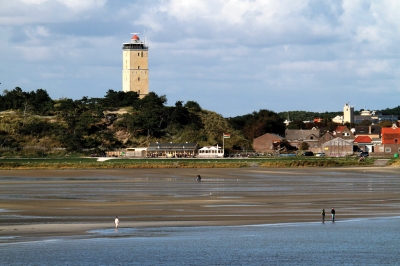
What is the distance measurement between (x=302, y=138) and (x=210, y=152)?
24205mm

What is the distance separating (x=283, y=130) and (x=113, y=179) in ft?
211

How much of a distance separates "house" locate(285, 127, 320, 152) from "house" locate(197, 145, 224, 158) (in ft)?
66.1

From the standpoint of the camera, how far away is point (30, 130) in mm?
98250

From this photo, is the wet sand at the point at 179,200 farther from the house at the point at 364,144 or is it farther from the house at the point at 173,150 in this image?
the house at the point at 364,144

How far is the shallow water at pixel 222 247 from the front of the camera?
71.0 feet

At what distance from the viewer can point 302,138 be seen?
110062mm

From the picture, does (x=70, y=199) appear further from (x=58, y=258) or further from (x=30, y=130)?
(x=30, y=130)

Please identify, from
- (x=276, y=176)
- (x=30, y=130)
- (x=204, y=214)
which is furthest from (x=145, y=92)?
(x=204, y=214)

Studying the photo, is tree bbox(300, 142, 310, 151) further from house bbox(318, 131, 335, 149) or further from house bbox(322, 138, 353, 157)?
house bbox(322, 138, 353, 157)

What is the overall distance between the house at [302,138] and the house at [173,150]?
2178cm

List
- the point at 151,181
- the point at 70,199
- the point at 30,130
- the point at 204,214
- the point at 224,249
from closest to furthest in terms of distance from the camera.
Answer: the point at 224,249
the point at 204,214
the point at 70,199
the point at 151,181
the point at 30,130

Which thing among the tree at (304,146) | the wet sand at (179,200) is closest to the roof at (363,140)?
the tree at (304,146)

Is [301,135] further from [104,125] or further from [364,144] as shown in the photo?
[104,125]

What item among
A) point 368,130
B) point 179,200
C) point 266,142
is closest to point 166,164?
point 266,142
